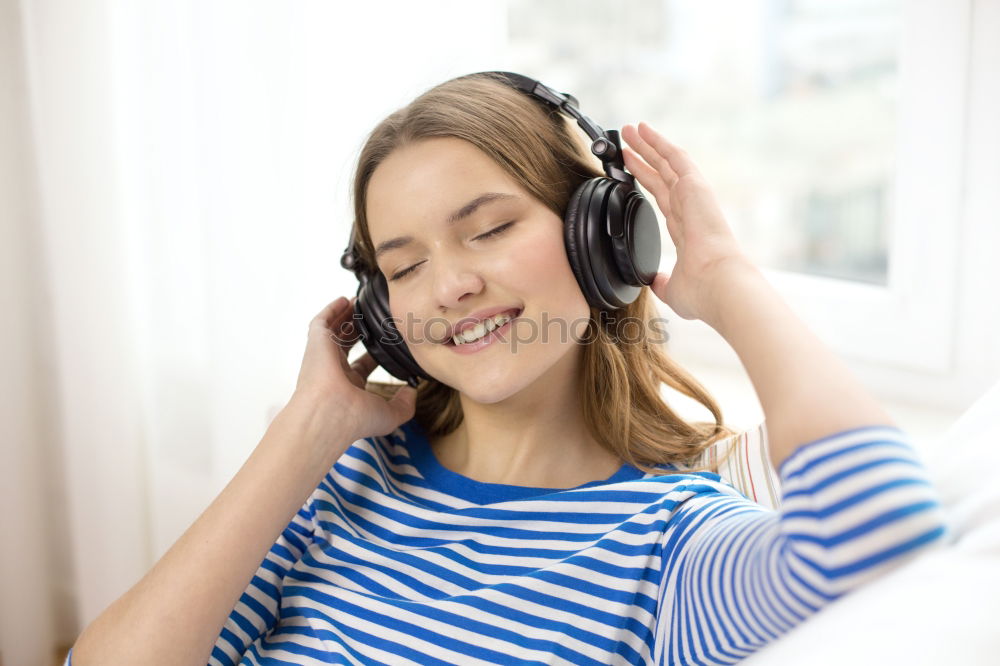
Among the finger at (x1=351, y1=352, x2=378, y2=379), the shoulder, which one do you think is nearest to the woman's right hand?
the finger at (x1=351, y1=352, x2=378, y2=379)

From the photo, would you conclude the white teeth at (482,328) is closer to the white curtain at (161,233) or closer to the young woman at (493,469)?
the young woman at (493,469)

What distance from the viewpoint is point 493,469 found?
1.32 meters

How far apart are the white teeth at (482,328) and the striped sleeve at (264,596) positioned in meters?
0.35

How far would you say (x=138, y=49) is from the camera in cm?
179

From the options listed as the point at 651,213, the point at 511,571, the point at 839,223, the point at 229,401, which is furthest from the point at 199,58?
the point at 839,223

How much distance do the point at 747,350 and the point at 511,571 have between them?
429 millimetres

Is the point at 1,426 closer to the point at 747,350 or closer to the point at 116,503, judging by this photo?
the point at 116,503

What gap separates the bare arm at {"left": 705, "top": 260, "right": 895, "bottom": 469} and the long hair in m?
0.30

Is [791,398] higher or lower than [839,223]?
lower

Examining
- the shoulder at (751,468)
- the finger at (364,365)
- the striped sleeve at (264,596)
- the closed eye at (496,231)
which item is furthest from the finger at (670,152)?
the striped sleeve at (264,596)

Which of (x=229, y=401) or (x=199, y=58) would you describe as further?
(x=229, y=401)

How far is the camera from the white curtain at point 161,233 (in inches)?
70.5

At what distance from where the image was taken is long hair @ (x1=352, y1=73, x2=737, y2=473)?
120 centimetres

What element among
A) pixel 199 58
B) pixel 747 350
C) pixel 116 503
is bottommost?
pixel 116 503
